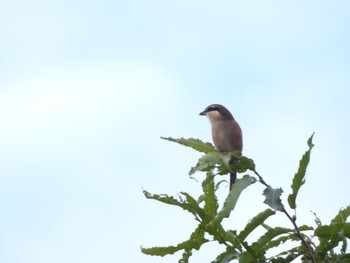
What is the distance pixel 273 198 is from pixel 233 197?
25 cm

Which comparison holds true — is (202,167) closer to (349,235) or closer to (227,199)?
(227,199)

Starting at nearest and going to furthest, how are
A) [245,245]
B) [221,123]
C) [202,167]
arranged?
[245,245] < [202,167] < [221,123]

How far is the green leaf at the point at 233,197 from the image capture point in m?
3.78

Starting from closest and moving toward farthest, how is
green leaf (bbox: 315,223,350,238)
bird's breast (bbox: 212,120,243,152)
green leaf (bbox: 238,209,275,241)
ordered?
1. green leaf (bbox: 315,223,350,238)
2. green leaf (bbox: 238,209,275,241)
3. bird's breast (bbox: 212,120,243,152)

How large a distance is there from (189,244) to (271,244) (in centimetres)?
57

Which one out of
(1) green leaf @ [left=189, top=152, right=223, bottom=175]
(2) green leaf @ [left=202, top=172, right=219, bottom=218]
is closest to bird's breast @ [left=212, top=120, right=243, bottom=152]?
(1) green leaf @ [left=189, top=152, right=223, bottom=175]

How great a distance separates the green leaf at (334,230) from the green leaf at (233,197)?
532 millimetres

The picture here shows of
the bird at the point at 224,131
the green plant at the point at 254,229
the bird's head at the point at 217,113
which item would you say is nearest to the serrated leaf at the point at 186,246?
the green plant at the point at 254,229

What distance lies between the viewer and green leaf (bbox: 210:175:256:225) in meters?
3.78

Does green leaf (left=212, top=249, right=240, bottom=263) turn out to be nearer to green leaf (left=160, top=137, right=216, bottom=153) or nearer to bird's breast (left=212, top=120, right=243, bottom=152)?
green leaf (left=160, top=137, right=216, bottom=153)

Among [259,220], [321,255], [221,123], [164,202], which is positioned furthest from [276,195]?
[221,123]

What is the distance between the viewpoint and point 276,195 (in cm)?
392

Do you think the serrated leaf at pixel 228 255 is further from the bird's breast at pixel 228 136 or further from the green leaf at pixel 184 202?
the bird's breast at pixel 228 136

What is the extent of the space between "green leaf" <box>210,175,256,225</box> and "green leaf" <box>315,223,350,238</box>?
0.53m
